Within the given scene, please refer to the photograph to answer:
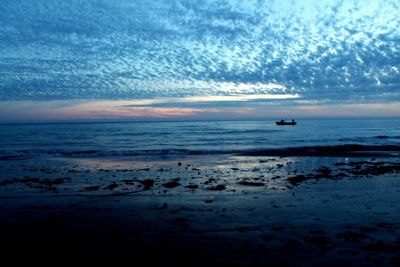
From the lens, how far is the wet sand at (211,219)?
7.94 metres

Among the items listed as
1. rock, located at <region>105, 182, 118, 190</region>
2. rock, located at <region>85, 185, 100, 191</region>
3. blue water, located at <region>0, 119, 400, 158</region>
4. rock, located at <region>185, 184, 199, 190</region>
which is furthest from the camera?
blue water, located at <region>0, 119, 400, 158</region>

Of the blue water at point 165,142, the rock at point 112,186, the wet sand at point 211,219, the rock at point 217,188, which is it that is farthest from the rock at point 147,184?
the blue water at point 165,142

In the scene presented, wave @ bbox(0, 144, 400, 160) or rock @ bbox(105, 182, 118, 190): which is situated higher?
rock @ bbox(105, 182, 118, 190)

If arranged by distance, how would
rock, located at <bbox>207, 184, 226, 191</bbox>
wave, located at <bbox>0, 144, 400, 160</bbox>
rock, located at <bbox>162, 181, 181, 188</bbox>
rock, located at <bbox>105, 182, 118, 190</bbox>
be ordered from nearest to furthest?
1. rock, located at <bbox>207, 184, 226, 191</bbox>
2. rock, located at <bbox>105, 182, 118, 190</bbox>
3. rock, located at <bbox>162, 181, 181, 188</bbox>
4. wave, located at <bbox>0, 144, 400, 160</bbox>

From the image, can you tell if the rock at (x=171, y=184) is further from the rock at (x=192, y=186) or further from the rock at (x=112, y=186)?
the rock at (x=112, y=186)

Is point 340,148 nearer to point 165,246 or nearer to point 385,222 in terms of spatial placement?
point 385,222

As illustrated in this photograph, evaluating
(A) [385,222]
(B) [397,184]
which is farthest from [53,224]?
(B) [397,184]

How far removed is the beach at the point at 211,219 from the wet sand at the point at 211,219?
3 centimetres

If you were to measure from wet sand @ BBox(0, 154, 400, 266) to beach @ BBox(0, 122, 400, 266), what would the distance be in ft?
0.10

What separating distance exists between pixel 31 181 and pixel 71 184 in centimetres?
268

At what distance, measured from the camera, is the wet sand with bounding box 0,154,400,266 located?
794cm

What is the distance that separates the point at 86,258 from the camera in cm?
762

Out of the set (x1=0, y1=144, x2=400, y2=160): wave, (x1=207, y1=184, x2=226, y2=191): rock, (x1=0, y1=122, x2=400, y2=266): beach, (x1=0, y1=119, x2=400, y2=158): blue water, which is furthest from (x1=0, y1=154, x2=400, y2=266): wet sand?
(x1=0, y1=119, x2=400, y2=158): blue water

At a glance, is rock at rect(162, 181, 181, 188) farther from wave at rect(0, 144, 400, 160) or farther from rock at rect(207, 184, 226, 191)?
wave at rect(0, 144, 400, 160)
